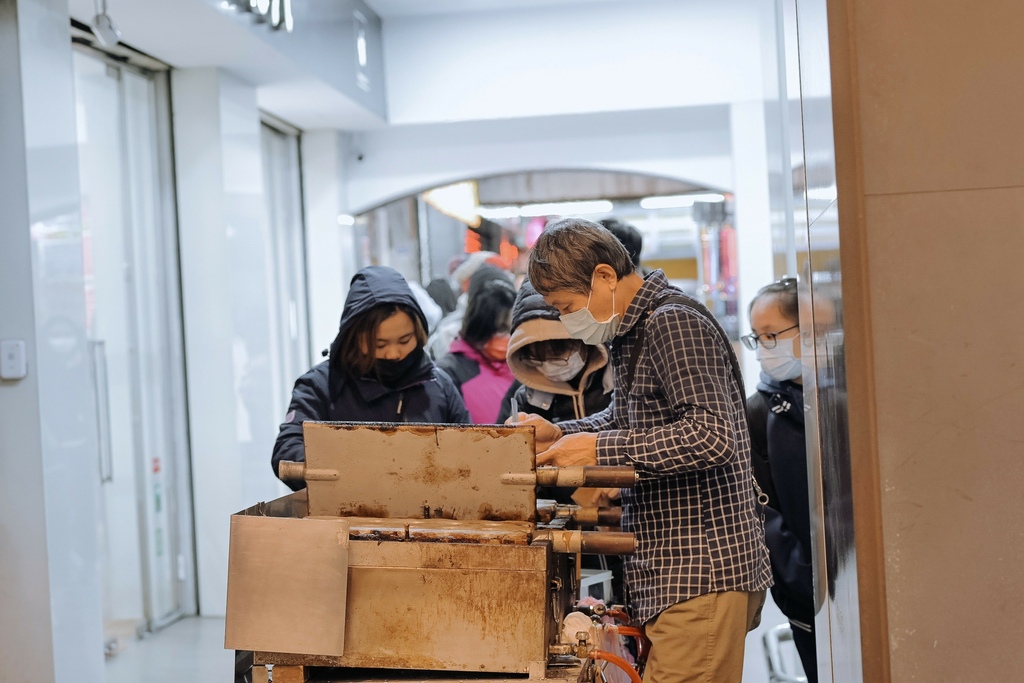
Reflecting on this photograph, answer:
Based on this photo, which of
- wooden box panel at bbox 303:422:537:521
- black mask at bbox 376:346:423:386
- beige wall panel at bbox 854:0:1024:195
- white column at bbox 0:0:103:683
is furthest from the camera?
white column at bbox 0:0:103:683

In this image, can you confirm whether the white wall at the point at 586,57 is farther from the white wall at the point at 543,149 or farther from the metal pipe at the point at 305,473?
the metal pipe at the point at 305,473

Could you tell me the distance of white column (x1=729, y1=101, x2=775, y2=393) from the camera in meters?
5.71

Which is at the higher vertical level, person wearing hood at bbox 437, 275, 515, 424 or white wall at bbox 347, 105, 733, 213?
white wall at bbox 347, 105, 733, 213

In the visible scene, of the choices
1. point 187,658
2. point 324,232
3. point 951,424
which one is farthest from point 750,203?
point 951,424

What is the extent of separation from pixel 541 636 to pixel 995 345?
748 mm

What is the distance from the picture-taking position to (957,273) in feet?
4.22

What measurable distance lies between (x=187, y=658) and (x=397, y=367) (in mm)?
2067

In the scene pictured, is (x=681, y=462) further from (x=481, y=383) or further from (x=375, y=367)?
(x=481, y=383)

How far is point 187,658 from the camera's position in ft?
13.4

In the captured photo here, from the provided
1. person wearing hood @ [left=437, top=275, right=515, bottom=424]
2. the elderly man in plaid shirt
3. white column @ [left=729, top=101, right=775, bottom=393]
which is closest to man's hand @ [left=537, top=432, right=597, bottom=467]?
the elderly man in plaid shirt

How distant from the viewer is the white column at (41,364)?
114 inches

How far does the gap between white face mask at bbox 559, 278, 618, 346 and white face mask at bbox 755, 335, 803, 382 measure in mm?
898

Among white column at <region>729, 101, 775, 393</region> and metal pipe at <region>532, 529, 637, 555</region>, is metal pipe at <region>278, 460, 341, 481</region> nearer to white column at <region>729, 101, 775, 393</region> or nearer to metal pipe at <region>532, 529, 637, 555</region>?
metal pipe at <region>532, 529, 637, 555</region>

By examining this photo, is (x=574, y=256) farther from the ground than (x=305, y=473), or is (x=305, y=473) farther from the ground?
(x=574, y=256)
